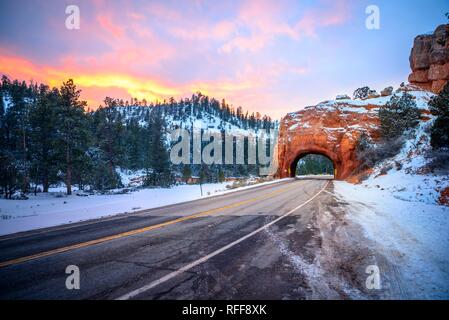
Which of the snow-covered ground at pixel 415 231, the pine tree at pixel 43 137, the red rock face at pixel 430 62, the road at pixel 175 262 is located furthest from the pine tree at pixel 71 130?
the red rock face at pixel 430 62

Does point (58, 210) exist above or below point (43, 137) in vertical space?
below

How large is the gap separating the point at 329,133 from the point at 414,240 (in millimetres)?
35767

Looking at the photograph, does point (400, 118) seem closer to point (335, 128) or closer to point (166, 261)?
point (335, 128)

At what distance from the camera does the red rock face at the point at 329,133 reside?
3344cm

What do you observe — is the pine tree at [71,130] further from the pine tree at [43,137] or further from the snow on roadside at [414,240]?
the snow on roadside at [414,240]

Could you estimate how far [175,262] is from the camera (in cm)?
426

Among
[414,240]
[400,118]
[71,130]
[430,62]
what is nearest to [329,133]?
[400,118]

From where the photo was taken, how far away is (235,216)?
28.8ft

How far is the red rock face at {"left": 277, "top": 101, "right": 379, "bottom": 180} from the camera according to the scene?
33.4 metres

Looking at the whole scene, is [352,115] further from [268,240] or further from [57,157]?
[57,157]

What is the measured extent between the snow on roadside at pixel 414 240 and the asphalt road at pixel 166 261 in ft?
4.84

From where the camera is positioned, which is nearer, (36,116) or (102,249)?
(102,249)
